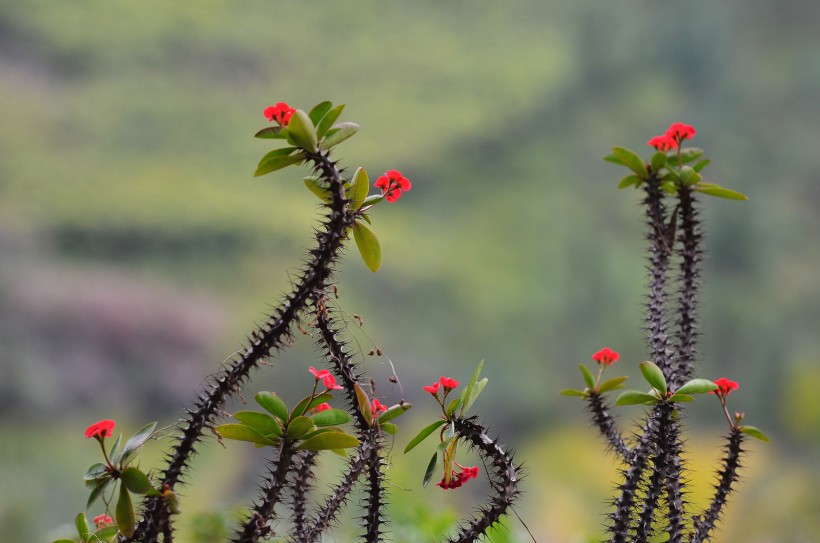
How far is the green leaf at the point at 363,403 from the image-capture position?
96 cm

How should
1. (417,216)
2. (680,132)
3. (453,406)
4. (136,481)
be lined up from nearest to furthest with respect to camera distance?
(136,481) → (453,406) → (680,132) → (417,216)

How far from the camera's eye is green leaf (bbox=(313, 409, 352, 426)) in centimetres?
92

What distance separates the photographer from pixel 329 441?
2.89 ft

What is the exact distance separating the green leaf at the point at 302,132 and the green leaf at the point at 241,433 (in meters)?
0.31

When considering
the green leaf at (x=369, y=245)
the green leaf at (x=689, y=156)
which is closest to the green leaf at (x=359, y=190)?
the green leaf at (x=369, y=245)

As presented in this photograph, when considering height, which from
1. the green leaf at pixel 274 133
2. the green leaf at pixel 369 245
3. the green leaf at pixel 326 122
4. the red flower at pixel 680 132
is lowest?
the green leaf at pixel 369 245

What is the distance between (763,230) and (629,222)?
4.67 feet

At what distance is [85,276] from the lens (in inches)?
244

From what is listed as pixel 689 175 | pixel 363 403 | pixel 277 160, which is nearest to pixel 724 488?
pixel 689 175

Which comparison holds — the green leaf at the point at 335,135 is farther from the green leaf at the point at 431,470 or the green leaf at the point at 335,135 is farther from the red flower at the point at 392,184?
the green leaf at the point at 431,470

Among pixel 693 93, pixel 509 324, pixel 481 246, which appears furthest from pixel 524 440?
pixel 693 93

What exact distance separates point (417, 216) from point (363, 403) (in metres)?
6.48

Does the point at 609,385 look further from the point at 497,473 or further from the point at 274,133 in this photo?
the point at 274,133

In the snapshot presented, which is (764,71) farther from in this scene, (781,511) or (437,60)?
(781,511)
